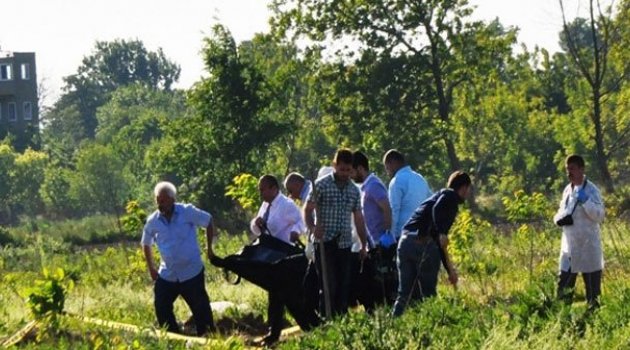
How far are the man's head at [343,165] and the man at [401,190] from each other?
2.98ft

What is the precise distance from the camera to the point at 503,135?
156 feet

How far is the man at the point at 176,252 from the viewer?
10961mm

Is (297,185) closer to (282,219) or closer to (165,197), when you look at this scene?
(282,219)

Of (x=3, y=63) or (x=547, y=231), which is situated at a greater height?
(x=3, y=63)

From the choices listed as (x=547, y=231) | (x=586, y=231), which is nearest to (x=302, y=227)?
(x=586, y=231)

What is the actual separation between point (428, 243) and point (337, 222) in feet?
2.62

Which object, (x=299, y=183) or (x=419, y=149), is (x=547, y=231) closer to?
(x=299, y=183)

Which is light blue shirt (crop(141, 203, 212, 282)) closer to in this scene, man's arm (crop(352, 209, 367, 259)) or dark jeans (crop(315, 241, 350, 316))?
dark jeans (crop(315, 241, 350, 316))

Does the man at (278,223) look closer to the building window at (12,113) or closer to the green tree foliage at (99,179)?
the green tree foliage at (99,179)

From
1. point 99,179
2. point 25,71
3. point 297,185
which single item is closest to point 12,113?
point 25,71

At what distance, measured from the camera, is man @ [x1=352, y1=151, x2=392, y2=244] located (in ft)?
37.4

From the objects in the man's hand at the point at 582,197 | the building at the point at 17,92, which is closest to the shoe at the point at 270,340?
the man's hand at the point at 582,197

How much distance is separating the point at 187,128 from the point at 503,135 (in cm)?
1779

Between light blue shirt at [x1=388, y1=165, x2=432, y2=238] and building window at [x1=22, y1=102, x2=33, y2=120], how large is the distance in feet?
254
